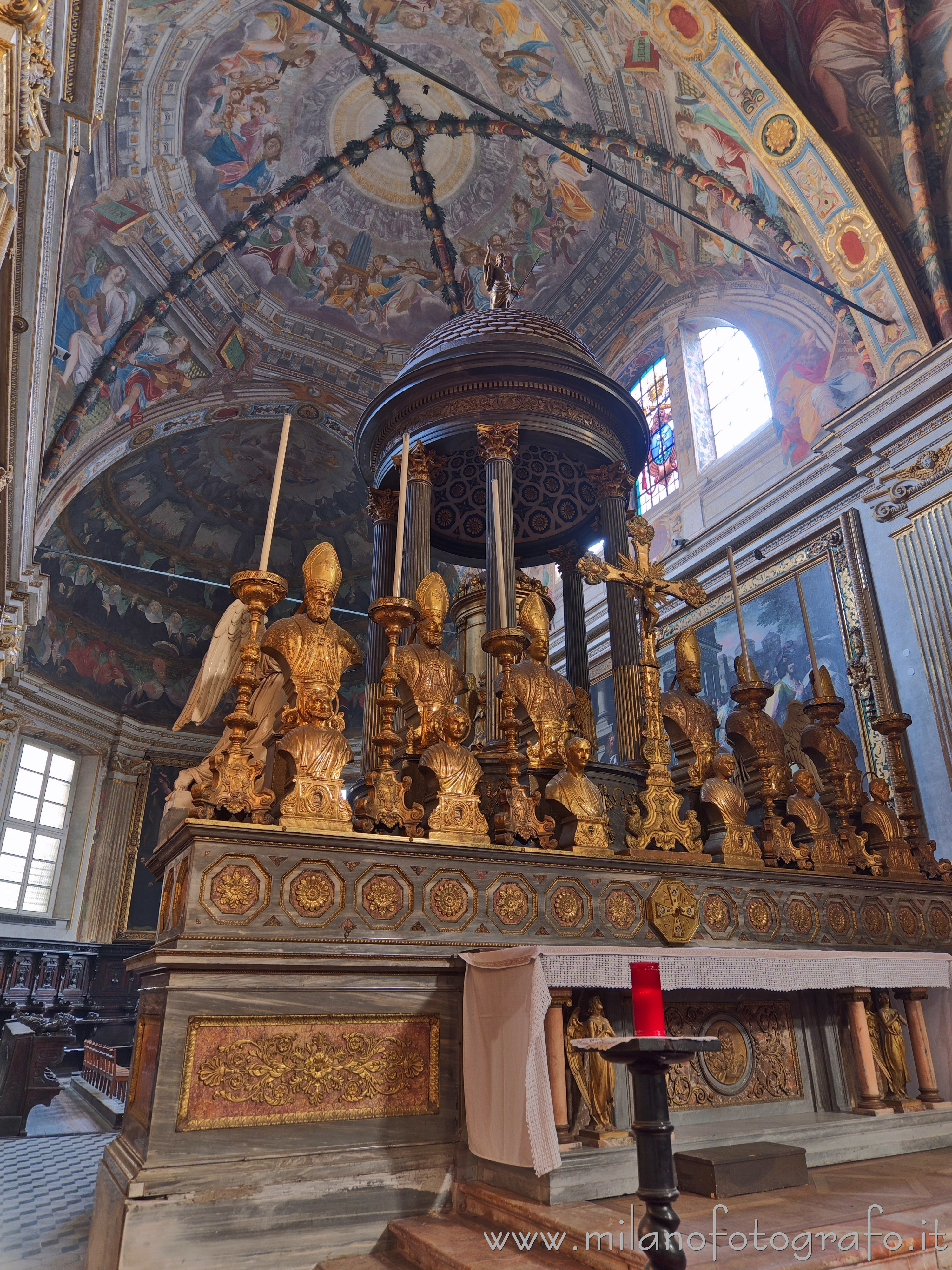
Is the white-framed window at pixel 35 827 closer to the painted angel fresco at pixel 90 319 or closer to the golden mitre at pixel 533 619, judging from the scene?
the painted angel fresco at pixel 90 319

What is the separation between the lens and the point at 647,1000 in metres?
1.56

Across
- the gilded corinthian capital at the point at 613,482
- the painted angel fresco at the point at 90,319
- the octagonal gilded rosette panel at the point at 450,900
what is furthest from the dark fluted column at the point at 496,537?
the painted angel fresco at the point at 90,319

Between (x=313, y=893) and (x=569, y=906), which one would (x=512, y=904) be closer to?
(x=569, y=906)

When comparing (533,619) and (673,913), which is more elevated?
(533,619)

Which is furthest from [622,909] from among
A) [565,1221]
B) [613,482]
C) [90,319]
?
[90,319]

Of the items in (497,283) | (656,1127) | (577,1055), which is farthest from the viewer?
(497,283)

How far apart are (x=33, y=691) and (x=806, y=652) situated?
1161cm

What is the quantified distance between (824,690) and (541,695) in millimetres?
1802

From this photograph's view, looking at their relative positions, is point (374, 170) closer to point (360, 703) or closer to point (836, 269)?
point (836, 269)

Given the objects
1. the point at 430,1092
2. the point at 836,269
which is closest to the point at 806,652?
the point at 836,269

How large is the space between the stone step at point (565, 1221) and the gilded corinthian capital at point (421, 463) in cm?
423

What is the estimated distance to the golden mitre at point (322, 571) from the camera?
3271 mm

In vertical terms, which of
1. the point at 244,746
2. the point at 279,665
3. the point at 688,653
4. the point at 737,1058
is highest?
the point at 688,653

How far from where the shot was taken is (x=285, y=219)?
448 inches
